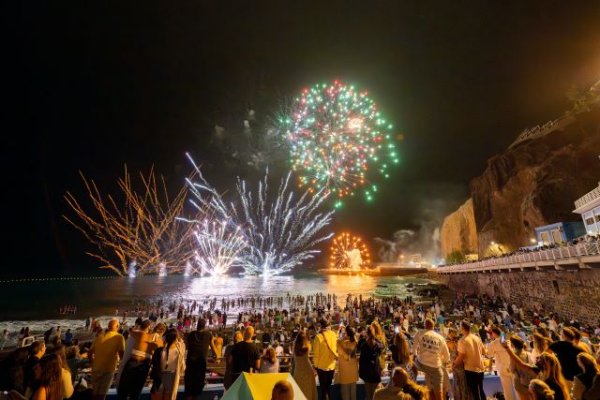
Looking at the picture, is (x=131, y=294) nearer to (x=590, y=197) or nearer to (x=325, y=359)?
Answer: (x=325, y=359)

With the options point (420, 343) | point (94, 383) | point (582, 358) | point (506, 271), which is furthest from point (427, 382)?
point (506, 271)

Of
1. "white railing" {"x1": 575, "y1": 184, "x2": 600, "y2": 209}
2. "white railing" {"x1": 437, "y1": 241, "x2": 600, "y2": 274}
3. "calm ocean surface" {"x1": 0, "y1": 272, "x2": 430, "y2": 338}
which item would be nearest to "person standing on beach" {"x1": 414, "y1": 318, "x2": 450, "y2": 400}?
"white railing" {"x1": 437, "y1": 241, "x2": 600, "y2": 274}

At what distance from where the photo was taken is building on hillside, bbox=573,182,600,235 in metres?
28.6

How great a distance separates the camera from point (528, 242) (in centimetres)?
4516

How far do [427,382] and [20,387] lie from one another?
6354 mm

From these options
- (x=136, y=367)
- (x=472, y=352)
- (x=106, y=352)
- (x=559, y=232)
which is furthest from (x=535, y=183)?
(x=106, y=352)

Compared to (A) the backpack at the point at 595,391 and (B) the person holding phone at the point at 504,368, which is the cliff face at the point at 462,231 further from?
(A) the backpack at the point at 595,391

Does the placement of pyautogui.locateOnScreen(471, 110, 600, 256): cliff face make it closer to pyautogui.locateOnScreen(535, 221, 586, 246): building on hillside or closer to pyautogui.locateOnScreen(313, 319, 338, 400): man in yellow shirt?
pyautogui.locateOnScreen(535, 221, 586, 246): building on hillside

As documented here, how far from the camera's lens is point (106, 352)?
5.24 meters

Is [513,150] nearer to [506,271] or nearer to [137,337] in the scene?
[506,271]

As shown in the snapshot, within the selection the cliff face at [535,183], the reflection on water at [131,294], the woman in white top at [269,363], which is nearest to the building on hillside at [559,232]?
the cliff face at [535,183]

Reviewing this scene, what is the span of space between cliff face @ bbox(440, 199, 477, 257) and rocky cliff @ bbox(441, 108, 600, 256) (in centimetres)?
2200

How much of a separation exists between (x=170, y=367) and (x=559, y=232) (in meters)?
46.0

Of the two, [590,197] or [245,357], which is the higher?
[590,197]
